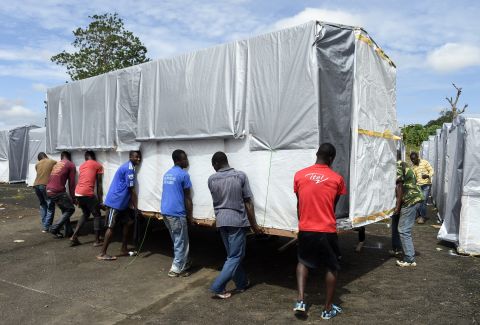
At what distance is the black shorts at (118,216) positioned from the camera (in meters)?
6.93

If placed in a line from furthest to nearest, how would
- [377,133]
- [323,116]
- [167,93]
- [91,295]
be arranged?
[167,93] → [377,133] → [91,295] → [323,116]

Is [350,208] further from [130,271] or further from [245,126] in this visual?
[130,271]

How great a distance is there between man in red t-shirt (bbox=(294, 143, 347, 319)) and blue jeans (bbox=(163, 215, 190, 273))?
2052mm

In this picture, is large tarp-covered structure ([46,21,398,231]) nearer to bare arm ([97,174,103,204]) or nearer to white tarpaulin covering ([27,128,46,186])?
bare arm ([97,174,103,204])

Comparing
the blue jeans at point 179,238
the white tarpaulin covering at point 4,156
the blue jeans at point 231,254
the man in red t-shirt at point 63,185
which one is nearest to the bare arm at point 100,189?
the man in red t-shirt at point 63,185

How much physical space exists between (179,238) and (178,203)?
0.53m

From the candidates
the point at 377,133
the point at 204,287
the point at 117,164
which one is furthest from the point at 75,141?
the point at 377,133

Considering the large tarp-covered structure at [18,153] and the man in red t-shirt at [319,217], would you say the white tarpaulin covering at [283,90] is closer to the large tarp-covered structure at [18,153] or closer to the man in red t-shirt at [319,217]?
the man in red t-shirt at [319,217]

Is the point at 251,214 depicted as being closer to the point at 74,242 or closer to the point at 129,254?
the point at 129,254

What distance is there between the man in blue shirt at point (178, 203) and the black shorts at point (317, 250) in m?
2.01

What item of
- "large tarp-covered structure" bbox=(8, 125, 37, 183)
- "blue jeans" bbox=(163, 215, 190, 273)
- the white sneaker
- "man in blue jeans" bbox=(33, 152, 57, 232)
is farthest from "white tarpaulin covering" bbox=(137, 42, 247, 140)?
"large tarp-covered structure" bbox=(8, 125, 37, 183)

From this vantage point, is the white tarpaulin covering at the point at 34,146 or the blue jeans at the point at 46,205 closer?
the blue jeans at the point at 46,205

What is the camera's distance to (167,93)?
6379 mm

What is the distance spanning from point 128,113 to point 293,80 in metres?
3.40
